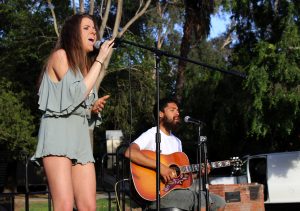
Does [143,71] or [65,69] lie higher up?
[143,71]

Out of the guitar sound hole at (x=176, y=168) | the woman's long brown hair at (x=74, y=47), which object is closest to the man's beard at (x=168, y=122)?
the guitar sound hole at (x=176, y=168)

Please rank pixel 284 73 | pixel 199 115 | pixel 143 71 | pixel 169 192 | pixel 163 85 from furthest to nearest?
1. pixel 163 85
2. pixel 143 71
3. pixel 199 115
4. pixel 284 73
5. pixel 169 192

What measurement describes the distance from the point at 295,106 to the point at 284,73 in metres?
0.81

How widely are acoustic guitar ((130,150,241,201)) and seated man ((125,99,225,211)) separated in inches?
2.1

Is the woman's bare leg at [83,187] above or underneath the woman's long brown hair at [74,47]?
underneath

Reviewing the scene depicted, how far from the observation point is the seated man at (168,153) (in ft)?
18.1

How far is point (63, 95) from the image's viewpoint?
3.37 meters

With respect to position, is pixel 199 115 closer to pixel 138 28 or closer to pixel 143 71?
pixel 143 71

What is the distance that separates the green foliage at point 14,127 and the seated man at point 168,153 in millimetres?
12859

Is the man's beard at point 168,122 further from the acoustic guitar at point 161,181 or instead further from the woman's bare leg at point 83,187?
the woman's bare leg at point 83,187

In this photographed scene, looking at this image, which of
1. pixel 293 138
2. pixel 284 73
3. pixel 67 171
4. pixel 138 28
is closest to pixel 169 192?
pixel 67 171

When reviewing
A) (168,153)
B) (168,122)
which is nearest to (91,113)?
(168,153)

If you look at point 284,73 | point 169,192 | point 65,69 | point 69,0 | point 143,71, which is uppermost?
point 69,0

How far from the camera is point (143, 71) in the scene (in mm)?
18266
